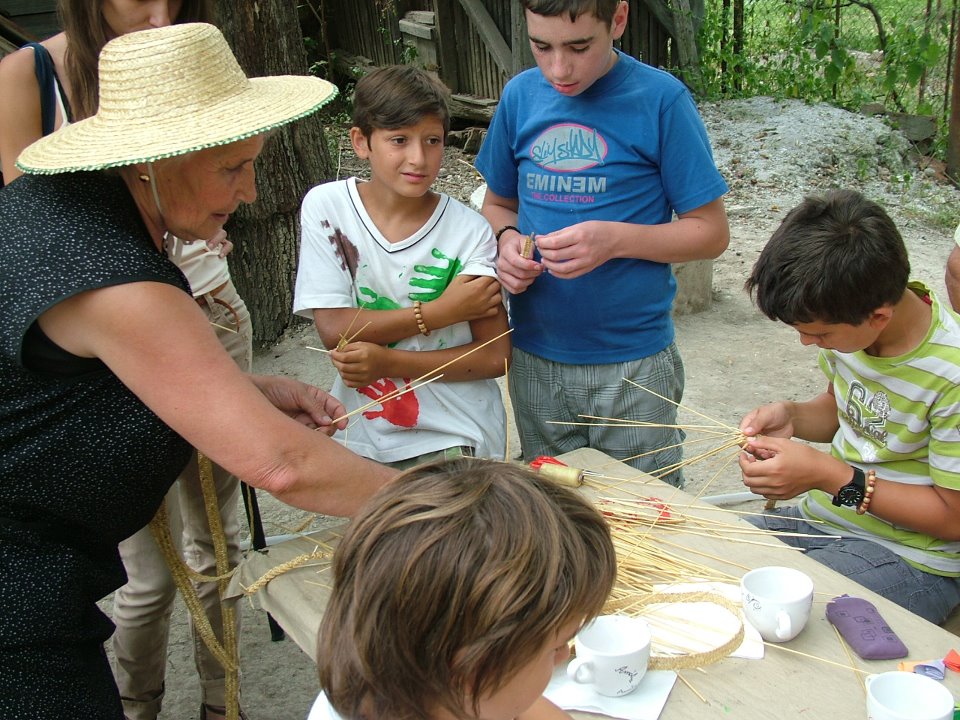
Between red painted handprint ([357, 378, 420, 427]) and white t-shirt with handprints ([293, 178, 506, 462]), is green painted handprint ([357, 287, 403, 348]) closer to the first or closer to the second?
white t-shirt with handprints ([293, 178, 506, 462])

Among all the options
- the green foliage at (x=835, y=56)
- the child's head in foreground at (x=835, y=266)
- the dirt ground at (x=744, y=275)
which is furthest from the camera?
the green foliage at (x=835, y=56)

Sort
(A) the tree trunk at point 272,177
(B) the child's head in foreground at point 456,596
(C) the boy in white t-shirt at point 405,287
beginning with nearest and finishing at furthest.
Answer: (B) the child's head in foreground at point 456,596, (C) the boy in white t-shirt at point 405,287, (A) the tree trunk at point 272,177

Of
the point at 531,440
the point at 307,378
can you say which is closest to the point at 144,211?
the point at 531,440

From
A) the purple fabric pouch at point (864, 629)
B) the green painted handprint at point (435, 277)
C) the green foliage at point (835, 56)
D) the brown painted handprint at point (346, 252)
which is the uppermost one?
the brown painted handprint at point (346, 252)

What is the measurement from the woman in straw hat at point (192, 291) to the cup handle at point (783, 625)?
1.41 metres

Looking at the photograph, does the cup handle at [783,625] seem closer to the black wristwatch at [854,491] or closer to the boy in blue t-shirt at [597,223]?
the black wristwatch at [854,491]

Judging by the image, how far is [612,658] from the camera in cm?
160

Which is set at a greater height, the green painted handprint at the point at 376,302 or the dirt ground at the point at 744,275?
the green painted handprint at the point at 376,302

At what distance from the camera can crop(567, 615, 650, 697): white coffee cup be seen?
1613 millimetres

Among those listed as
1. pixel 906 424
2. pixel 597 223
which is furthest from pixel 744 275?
pixel 906 424

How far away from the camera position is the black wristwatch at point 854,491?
2127mm

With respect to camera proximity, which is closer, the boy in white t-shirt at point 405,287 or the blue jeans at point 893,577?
the blue jeans at point 893,577

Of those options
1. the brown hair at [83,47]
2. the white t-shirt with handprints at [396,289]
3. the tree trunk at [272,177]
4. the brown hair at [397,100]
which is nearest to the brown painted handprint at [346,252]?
the white t-shirt with handprints at [396,289]

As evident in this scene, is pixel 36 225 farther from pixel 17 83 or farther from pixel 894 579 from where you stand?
pixel 894 579
